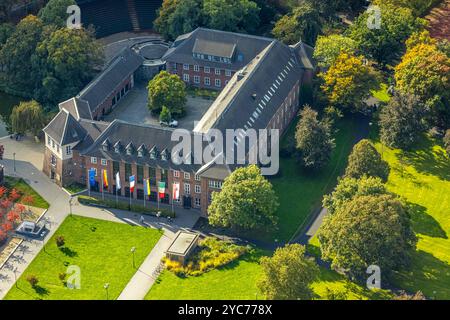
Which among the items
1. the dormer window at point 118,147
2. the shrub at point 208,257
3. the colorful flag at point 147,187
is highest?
the dormer window at point 118,147

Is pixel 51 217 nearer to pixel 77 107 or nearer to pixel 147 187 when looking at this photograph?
pixel 147 187

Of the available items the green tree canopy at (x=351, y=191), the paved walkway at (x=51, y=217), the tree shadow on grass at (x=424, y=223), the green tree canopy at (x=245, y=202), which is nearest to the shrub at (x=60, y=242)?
the paved walkway at (x=51, y=217)

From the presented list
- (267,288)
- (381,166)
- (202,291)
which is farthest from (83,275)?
(381,166)

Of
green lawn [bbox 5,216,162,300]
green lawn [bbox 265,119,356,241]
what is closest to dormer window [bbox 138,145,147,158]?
green lawn [bbox 5,216,162,300]

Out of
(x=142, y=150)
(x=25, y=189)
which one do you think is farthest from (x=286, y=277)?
(x=25, y=189)

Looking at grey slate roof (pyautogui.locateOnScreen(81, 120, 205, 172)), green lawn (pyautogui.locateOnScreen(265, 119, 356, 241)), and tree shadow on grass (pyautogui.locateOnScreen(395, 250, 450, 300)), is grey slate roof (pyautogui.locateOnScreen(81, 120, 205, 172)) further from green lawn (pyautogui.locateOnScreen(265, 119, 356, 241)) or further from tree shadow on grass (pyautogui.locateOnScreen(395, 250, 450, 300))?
tree shadow on grass (pyautogui.locateOnScreen(395, 250, 450, 300))

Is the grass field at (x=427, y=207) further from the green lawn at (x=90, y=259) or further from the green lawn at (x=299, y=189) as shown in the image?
the green lawn at (x=90, y=259)
